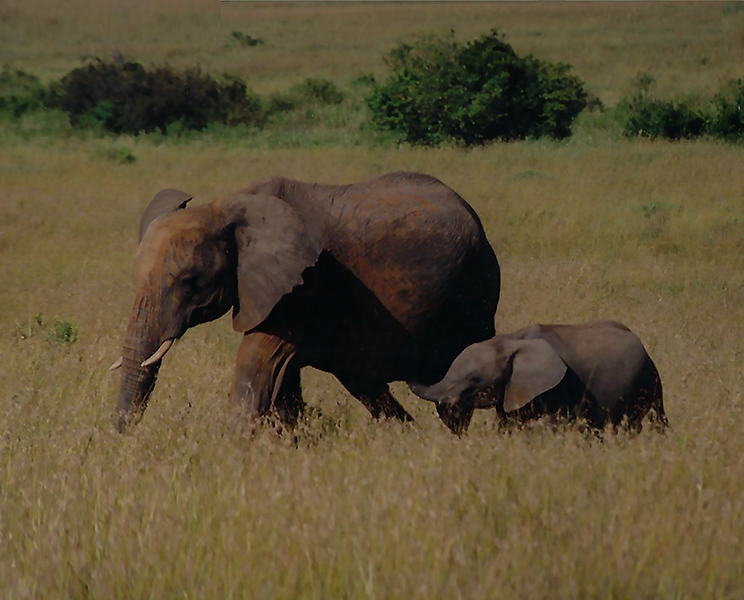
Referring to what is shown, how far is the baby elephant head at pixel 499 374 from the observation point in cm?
570

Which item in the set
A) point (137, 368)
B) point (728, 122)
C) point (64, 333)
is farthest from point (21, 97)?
point (137, 368)

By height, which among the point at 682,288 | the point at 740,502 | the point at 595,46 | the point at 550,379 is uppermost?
→ the point at 740,502

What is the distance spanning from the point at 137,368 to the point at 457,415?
1.73m

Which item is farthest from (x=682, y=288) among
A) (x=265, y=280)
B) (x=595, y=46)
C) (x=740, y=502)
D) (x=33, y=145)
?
(x=595, y=46)

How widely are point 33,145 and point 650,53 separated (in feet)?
77.8

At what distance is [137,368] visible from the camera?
589cm

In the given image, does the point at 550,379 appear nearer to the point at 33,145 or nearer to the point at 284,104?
the point at 33,145

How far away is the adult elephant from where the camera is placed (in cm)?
568

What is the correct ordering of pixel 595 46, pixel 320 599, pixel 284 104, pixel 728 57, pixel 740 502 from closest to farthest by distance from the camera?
pixel 320 599
pixel 740 502
pixel 284 104
pixel 728 57
pixel 595 46

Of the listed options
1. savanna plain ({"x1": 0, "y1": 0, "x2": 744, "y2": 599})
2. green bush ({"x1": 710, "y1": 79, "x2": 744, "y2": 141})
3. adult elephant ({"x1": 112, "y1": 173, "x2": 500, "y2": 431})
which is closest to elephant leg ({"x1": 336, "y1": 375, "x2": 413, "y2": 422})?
adult elephant ({"x1": 112, "y1": 173, "x2": 500, "y2": 431})

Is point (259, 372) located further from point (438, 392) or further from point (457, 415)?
point (457, 415)

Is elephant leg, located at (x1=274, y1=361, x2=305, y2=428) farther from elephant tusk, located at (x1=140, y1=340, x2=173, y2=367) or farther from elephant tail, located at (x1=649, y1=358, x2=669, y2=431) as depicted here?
elephant tail, located at (x1=649, y1=358, x2=669, y2=431)

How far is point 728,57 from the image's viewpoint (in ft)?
122

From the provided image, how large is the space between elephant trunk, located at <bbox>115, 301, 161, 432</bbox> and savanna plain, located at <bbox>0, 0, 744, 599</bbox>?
175 mm
